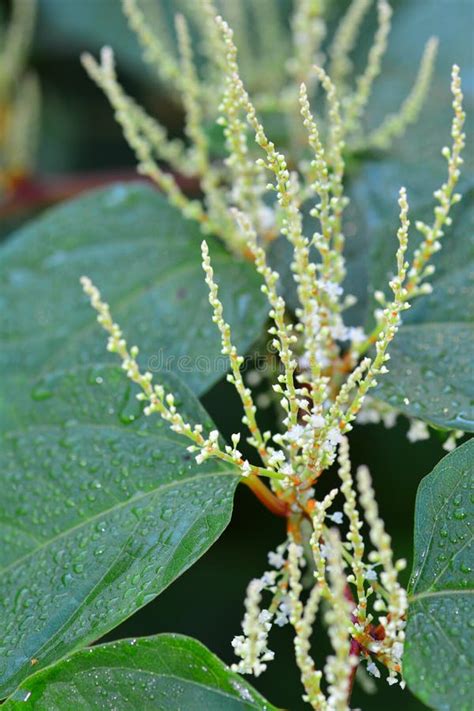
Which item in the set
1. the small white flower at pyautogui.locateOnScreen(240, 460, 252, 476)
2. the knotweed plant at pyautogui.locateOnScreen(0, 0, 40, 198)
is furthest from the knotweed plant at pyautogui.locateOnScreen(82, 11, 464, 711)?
the knotweed plant at pyautogui.locateOnScreen(0, 0, 40, 198)

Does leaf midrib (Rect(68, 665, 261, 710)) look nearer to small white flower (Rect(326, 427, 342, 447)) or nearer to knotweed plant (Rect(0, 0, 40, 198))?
small white flower (Rect(326, 427, 342, 447))

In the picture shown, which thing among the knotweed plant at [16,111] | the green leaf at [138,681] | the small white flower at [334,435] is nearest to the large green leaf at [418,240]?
the small white flower at [334,435]

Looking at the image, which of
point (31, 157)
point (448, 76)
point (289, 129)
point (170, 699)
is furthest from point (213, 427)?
point (31, 157)

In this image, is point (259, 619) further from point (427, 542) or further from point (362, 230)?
point (362, 230)

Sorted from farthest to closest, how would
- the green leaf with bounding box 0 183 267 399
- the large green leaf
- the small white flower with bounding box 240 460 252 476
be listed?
the green leaf with bounding box 0 183 267 399
the large green leaf
the small white flower with bounding box 240 460 252 476

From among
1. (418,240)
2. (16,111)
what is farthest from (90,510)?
(16,111)

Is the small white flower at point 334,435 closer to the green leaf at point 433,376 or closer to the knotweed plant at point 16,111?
the green leaf at point 433,376
